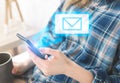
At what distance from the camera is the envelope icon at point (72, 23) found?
871 millimetres

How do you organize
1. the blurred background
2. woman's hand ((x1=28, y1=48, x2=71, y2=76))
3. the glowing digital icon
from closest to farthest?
1. woman's hand ((x1=28, y1=48, x2=71, y2=76))
2. the glowing digital icon
3. the blurred background

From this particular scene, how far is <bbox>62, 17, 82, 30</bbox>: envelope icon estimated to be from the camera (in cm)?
87

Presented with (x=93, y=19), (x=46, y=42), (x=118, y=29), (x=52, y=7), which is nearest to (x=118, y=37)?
(x=118, y=29)

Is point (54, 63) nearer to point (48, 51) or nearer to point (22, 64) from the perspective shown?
point (48, 51)

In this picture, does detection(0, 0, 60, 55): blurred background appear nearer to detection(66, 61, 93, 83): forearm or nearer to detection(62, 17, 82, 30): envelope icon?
detection(62, 17, 82, 30): envelope icon

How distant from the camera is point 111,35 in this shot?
0.74 meters

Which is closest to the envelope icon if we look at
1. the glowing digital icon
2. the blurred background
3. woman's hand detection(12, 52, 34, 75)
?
the glowing digital icon

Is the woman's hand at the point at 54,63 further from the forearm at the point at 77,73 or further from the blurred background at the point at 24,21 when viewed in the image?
the blurred background at the point at 24,21

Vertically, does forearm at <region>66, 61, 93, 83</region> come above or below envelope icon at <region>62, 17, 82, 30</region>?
below

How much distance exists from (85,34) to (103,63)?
0.15 metres

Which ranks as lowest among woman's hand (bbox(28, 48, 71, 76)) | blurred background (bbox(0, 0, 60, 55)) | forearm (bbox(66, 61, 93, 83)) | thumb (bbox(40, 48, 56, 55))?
blurred background (bbox(0, 0, 60, 55))

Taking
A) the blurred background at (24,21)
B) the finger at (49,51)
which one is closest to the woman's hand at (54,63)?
the finger at (49,51)

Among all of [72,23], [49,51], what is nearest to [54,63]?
[49,51]

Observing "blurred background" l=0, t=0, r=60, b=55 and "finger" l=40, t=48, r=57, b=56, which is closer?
"finger" l=40, t=48, r=57, b=56
